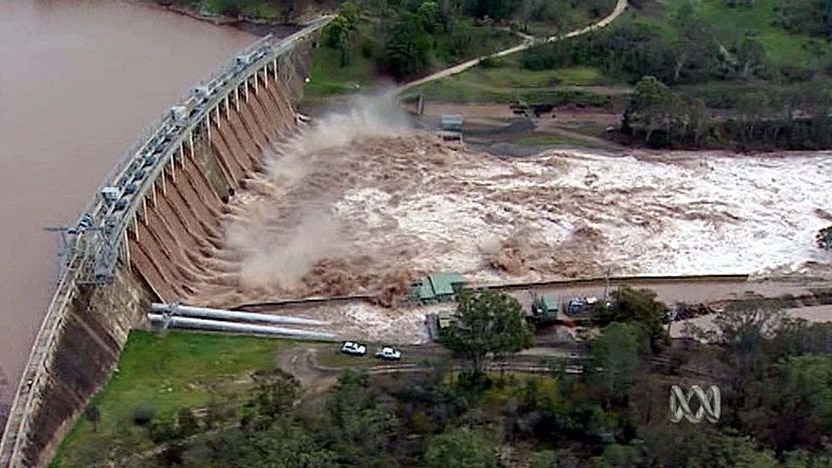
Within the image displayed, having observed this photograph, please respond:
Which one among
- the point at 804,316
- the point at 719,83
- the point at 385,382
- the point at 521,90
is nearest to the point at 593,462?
the point at 385,382

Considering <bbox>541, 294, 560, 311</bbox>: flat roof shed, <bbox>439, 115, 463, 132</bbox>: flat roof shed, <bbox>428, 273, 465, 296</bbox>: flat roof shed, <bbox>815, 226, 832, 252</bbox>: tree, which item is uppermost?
<bbox>439, 115, 463, 132</bbox>: flat roof shed

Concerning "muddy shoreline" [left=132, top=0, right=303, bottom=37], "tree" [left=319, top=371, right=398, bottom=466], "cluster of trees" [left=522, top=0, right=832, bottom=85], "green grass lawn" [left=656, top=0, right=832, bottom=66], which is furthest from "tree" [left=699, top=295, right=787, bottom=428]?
"muddy shoreline" [left=132, top=0, right=303, bottom=37]

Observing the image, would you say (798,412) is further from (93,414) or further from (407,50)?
(407,50)

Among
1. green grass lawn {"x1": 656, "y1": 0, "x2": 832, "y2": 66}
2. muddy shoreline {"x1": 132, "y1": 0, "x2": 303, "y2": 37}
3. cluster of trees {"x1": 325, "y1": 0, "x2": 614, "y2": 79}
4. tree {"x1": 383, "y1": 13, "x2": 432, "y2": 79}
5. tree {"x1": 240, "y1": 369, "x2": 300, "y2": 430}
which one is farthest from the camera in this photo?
muddy shoreline {"x1": 132, "y1": 0, "x2": 303, "y2": 37}

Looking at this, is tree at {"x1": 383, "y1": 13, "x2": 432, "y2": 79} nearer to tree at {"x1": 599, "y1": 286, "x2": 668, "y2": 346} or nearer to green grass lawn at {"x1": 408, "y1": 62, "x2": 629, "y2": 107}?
green grass lawn at {"x1": 408, "y1": 62, "x2": 629, "y2": 107}

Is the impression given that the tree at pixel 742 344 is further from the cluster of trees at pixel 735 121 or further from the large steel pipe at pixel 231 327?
the cluster of trees at pixel 735 121

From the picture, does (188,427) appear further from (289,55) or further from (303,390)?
(289,55)

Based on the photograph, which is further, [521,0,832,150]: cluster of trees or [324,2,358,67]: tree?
[324,2,358,67]: tree
